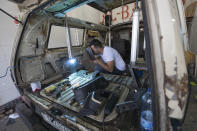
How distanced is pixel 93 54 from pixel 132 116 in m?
1.92

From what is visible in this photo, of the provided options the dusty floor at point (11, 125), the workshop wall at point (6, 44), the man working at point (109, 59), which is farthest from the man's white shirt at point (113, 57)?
the workshop wall at point (6, 44)

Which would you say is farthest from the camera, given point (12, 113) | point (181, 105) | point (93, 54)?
point (93, 54)

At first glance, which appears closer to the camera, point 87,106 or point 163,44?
point 163,44

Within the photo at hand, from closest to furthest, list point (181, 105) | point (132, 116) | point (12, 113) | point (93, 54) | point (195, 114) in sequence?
1. point (181, 105)
2. point (195, 114)
3. point (132, 116)
4. point (12, 113)
5. point (93, 54)

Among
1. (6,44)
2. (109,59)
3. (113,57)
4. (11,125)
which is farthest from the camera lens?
(6,44)

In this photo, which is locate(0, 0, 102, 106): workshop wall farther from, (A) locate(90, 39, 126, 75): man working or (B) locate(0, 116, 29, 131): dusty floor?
(A) locate(90, 39, 126, 75): man working

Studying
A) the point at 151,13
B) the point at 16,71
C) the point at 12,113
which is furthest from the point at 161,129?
the point at 12,113

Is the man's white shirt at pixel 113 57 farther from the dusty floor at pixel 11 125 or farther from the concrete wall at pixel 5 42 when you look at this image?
the concrete wall at pixel 5 42

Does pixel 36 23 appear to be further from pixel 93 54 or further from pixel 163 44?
pixel 163 44

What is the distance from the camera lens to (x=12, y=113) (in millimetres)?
2303

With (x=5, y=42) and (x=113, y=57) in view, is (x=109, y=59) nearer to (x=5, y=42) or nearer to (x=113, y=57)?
(x=113, y=57)

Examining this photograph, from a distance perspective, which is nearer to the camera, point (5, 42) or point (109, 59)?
point (109, 59)

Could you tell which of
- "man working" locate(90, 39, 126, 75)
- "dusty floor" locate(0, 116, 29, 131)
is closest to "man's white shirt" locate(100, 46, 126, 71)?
"man working" locate(90, 39, 126, 75)

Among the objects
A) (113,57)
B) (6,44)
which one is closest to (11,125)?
(6,44)
